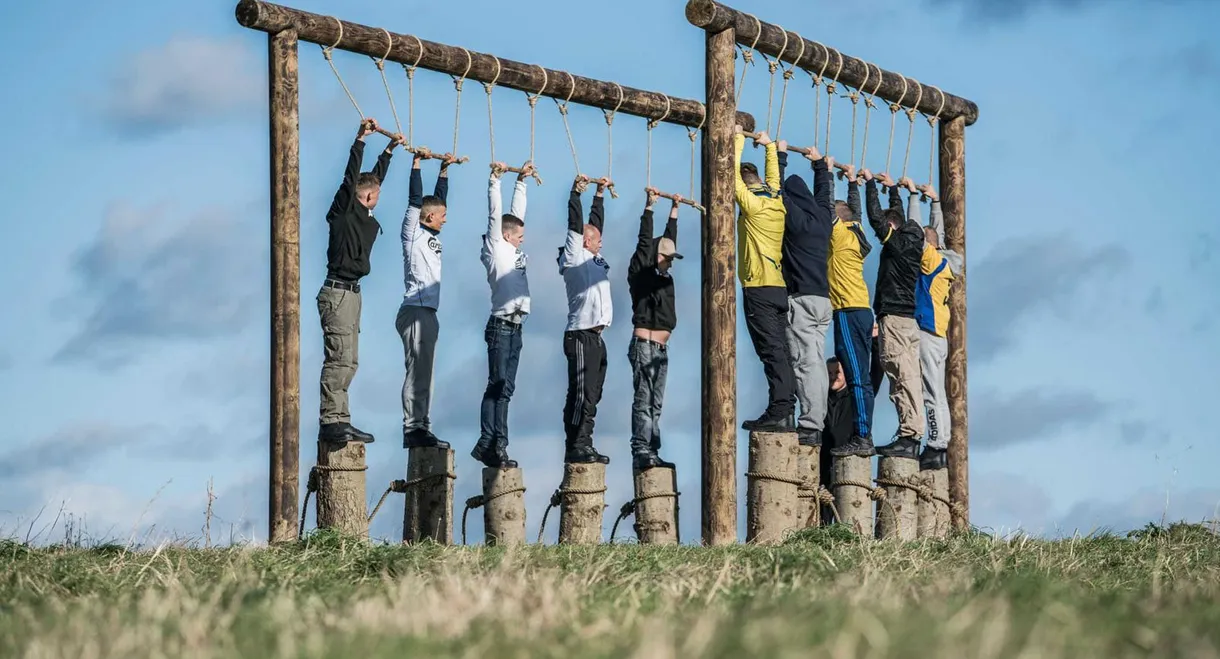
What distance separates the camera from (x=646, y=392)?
1387cm

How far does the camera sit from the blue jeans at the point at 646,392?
45.6 ft

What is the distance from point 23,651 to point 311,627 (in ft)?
3.01

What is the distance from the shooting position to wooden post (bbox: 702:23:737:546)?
12672mm

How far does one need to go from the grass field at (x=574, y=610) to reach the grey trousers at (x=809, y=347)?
179 inches

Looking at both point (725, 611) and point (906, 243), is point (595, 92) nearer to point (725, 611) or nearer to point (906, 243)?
point (906, 243)

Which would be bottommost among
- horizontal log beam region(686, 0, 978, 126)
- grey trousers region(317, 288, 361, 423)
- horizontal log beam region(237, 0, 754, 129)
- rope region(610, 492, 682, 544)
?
rope region(610, 492, 682, 544)

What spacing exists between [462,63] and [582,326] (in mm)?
2411

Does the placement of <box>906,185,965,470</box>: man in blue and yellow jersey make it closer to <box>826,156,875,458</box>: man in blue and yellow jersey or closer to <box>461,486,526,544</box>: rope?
<box>826,156,875,458</box>: man in blue and yellow jersey

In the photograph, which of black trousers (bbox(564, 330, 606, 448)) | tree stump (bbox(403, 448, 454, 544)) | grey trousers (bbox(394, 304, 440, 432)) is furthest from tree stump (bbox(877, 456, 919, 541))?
grey trousers (bbox(394, 304, 440, 432))

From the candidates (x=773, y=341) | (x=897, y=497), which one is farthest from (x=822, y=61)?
(x=897, y=497)

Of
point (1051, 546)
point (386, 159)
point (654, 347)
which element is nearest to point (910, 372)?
point (654, 347)

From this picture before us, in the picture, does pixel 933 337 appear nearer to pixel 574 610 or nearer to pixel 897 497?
pixel 897 497

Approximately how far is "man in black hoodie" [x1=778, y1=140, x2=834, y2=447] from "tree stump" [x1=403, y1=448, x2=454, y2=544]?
304cm

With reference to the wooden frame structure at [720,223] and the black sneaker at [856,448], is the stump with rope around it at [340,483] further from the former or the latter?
the black sneaker at [856,448]
